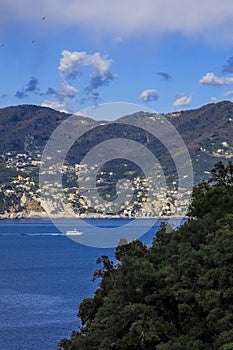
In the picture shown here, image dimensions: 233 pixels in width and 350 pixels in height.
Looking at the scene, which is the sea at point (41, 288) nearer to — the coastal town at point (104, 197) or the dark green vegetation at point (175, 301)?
the dark green vegetation at point (175, 301)

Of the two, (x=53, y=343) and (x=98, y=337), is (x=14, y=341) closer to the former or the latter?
(x=53, y=343)

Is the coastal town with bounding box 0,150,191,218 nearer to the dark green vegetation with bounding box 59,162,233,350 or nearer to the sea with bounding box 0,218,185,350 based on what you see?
the sea with bounding box 0,218,185,350

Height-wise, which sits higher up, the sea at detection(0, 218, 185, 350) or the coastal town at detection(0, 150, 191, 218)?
the coastal town at detection(0, 150, 191, 218)

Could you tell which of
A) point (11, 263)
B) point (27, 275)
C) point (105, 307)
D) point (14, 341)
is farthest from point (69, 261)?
point (105, 307)

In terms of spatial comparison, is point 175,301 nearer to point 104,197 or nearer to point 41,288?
point 41,288

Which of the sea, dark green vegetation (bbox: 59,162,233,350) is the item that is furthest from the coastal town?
dark green vegetation (bbox: 59,162,233,350)

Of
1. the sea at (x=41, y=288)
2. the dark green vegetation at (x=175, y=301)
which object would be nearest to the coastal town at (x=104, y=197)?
the sea at (x=41, y=288)
